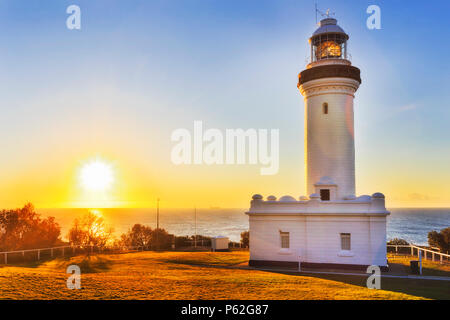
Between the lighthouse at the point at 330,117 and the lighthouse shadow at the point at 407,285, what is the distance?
5.62 m

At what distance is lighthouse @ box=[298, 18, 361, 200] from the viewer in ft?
74.0

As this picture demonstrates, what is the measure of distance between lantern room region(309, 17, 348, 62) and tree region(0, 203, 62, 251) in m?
33.3

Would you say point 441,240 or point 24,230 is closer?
point 441,240

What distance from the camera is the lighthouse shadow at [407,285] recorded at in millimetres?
13305

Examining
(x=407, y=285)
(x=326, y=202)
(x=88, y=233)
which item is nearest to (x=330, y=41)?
(x=326, y=202)

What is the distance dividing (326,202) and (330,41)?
10.7 meters

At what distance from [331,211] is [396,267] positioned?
5181 millimetres

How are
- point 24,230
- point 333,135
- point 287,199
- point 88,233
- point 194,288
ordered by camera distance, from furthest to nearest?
point 24,230, point 88,233, point 333,135, point 287,199, point 194,288

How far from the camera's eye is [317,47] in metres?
23.9

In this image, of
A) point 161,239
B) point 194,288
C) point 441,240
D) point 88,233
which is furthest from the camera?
point 161,239

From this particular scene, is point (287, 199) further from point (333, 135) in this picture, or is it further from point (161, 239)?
point (161, 239)

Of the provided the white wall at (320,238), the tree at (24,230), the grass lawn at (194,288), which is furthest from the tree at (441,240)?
the tree at (24,230)

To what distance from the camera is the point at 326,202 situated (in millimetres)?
20859
